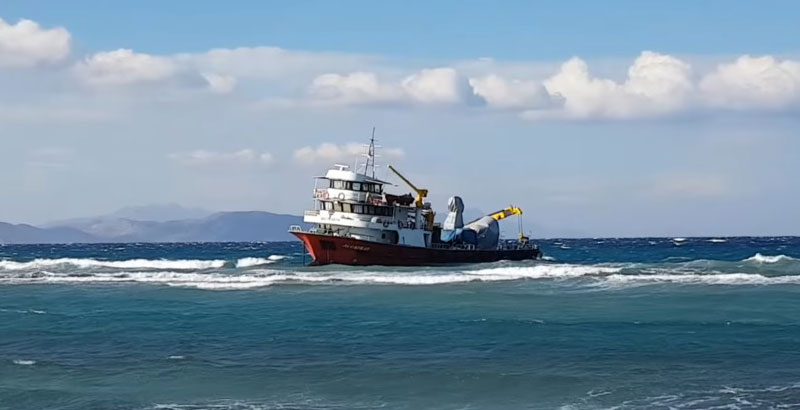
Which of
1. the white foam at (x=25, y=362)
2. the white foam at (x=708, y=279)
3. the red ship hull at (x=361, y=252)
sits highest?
the red ship hull at (x=361, y=252)

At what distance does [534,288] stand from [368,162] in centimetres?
2404

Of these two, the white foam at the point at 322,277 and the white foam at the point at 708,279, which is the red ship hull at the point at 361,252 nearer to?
the white foam at the point at 322,277

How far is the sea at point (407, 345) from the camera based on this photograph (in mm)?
23797

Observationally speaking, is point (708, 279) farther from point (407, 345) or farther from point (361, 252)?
point (407, 345)

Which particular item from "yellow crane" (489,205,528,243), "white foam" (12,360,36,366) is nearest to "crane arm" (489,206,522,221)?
"yellow crane" (489,205,528,243)

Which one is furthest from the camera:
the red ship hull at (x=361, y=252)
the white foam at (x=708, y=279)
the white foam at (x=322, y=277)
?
the red ship hull at (x=361, y=252)

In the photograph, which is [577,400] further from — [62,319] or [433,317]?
[62,319]

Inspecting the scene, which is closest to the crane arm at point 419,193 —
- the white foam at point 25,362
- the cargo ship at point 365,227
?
the cargo ship at point 365,227

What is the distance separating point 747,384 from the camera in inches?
958

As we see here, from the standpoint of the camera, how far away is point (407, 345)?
3169cm

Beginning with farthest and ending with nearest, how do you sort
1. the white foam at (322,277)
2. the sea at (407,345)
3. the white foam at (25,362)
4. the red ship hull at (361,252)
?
the red ship hull at (361,252), the white foam at (322,277), the white foam at (25,362), the sea at (407,345)

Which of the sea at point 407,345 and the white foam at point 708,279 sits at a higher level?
the white foam at point 708,279

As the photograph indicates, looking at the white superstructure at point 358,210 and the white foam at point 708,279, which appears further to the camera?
the white superstructure at point 358,210

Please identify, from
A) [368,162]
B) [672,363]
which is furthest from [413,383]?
[368,162]
